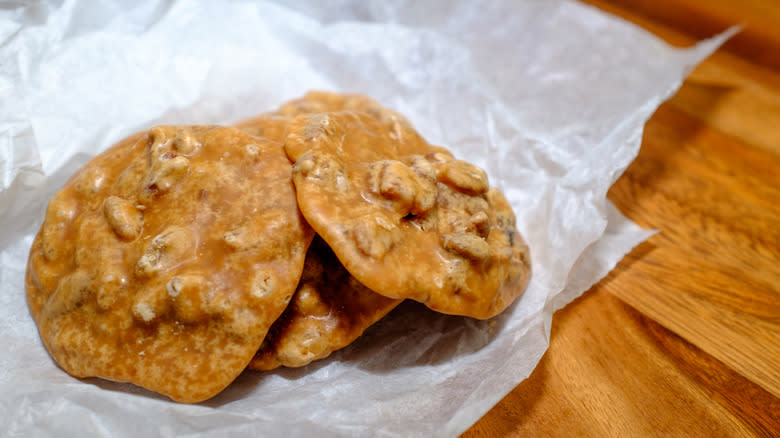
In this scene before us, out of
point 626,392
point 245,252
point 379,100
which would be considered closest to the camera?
point 245,252

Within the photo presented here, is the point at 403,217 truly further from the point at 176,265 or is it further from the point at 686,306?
the point at 686,306

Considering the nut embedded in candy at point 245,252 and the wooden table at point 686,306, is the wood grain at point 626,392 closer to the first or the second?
the wooden table at point 686,306

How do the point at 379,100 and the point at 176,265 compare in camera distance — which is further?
the point at 379,100

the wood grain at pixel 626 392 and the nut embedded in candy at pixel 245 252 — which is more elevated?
the nut embedded in candy at pixel 245 252

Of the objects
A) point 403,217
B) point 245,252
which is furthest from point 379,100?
point 245,252

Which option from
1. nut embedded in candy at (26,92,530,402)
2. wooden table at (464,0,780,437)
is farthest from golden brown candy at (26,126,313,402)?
wooden table at (464,0,780,437)

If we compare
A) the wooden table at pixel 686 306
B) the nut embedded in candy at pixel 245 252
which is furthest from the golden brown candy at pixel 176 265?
the wooden table at pixel 686 306
